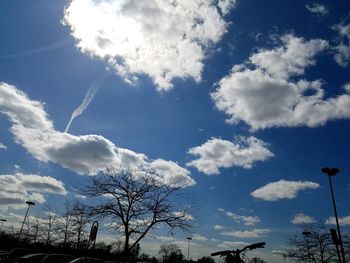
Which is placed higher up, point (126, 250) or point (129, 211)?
point (129, 211)

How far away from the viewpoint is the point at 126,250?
22.7 m

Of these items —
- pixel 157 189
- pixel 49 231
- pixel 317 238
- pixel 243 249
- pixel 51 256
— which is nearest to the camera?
pixel 243 249

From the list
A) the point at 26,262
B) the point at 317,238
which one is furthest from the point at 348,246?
the point at 26,262

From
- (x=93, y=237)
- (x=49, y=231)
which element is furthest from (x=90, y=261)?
(x=49, y=231)

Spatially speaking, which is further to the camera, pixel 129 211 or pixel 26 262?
pixel 129 211

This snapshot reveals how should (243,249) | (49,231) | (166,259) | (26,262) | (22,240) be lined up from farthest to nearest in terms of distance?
(166,259) → (22,240) → (49,231) → (26,262) → (243,249)

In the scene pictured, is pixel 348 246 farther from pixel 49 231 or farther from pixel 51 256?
pixel 49 231

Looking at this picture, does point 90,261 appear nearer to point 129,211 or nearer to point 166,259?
point 129,211

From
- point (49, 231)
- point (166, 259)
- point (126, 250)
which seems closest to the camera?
point (126, 250)

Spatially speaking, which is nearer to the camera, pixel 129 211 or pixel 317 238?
pixel 129 211

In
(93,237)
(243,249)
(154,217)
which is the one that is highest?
(154,217)

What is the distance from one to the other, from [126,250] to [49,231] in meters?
36.3

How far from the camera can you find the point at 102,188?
2381 centimetres

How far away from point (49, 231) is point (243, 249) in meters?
54.5
